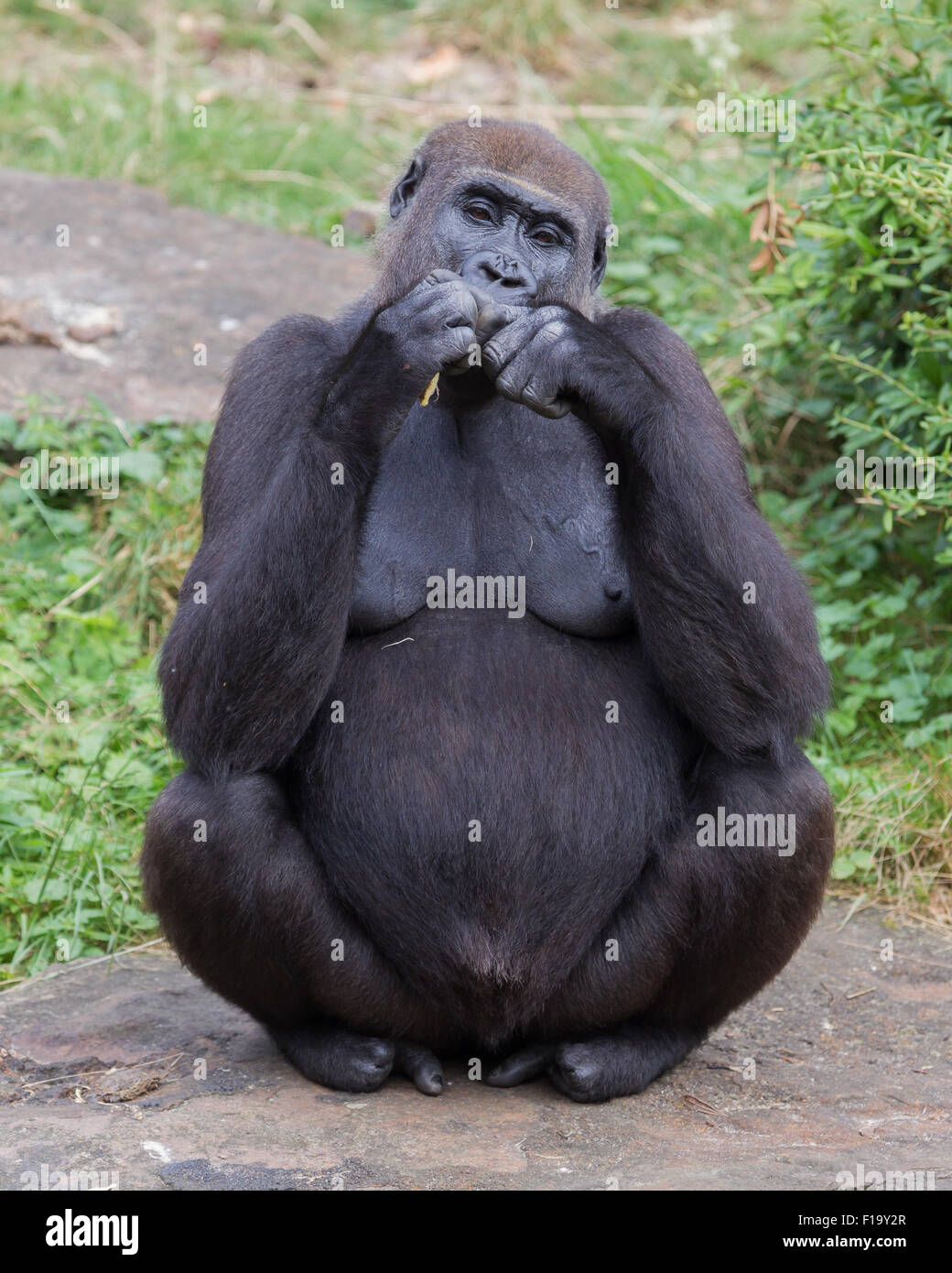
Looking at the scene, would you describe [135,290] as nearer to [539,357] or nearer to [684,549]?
[539,357]

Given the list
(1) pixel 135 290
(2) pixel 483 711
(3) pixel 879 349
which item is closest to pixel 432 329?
(2) pixel 483 711

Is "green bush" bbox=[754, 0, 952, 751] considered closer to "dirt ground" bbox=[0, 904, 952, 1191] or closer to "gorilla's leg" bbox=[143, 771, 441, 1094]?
"dirt ground" bbox=[0, 904, 952, 1191]

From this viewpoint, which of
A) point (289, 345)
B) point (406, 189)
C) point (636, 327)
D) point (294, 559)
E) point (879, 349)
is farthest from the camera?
point (879, 349)

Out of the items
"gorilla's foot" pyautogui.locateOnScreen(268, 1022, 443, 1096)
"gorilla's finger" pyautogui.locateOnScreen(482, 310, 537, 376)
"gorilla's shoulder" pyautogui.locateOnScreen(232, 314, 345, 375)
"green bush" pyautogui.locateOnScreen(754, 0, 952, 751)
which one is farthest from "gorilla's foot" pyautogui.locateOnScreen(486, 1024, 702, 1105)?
"green bush" pyautogui.locateOnScreen(754, 0, 952, 751)

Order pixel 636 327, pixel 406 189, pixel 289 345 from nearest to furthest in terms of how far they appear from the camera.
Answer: pixel 289 345 < pixel 636 327 < pixel 406 189

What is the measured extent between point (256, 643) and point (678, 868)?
42.6 inches

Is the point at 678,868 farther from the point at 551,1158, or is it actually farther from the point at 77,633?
the point at 77,633

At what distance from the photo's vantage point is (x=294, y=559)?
360cm

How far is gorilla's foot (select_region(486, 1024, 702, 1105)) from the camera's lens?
A: 385 centimetres

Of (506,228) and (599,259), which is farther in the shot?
(599,259)

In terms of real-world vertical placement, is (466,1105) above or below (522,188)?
below

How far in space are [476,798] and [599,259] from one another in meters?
1.53

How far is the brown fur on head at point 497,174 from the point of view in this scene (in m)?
4.09

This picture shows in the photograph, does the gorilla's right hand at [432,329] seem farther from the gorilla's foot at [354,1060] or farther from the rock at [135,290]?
the rock at [135,290]
